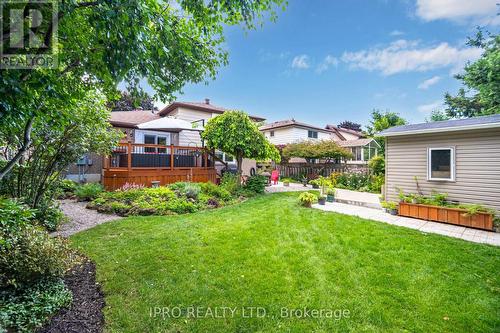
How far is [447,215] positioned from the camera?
6359mm

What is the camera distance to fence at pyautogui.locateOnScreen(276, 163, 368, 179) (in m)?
14.7

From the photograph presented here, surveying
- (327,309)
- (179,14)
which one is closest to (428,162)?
(327,309)

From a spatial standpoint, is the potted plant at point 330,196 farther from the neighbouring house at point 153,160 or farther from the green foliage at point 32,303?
the green foliage at point 32,303

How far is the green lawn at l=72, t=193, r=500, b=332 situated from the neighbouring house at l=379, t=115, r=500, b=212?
2717 mm

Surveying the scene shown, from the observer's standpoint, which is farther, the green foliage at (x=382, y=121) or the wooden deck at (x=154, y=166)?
the green foliage at (x=382, y=121)

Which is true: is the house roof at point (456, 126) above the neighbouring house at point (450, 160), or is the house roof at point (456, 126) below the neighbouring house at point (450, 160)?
above

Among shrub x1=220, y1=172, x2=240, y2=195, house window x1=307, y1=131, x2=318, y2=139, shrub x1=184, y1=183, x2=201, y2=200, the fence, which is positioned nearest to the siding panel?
the fence

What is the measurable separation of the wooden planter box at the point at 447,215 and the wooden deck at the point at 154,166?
9.12 metres

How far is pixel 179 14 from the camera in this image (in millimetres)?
3482

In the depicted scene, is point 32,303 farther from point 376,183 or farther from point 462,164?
point 376,183

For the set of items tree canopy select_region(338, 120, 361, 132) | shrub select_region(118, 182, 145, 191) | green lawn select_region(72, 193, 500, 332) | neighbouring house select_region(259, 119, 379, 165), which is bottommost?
green lawn select_region(72, 193, 500, 332)

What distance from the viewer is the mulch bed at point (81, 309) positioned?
2316 millimetres

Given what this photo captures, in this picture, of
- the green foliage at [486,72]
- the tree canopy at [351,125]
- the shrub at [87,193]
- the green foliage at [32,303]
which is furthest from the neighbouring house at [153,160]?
the tree canopy at [351,125]

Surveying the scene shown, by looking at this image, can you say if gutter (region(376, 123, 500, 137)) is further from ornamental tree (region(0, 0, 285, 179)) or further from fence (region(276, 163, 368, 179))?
ornamental tree (region(0, 0, 285, 179))
